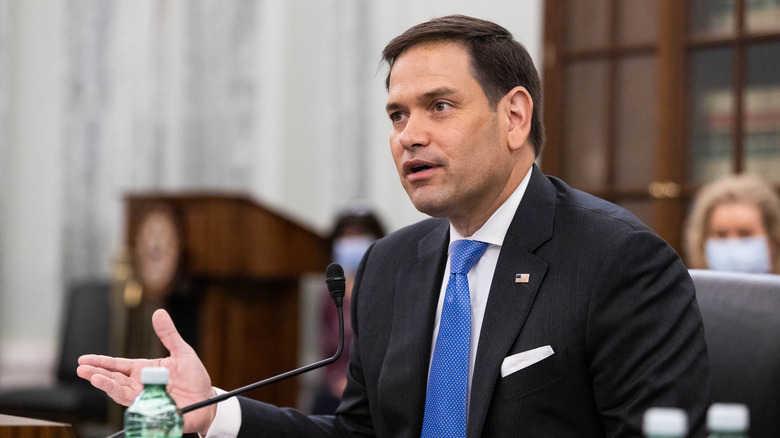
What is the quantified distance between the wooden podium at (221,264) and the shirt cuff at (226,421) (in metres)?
3.12

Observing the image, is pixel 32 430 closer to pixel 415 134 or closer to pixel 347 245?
pixel 415 134

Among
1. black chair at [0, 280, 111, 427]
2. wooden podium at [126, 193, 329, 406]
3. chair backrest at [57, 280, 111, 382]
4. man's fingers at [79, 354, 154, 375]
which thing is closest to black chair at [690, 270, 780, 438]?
man's fingers at [79, 354, 154, 375]

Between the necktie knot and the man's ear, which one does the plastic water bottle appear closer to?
the necktie knot

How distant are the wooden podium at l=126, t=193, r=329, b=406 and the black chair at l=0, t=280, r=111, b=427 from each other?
0.51 m

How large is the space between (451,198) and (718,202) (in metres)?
2.20

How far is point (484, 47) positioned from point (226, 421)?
86cm

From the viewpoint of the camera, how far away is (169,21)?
22.3 ft

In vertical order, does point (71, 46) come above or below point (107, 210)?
above

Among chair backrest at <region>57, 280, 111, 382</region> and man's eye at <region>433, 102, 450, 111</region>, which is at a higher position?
man's eye at <region>433, 102, 450, 111</region>

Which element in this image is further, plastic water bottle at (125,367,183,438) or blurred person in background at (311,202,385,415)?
blurred person in background at (311,202,385,415)

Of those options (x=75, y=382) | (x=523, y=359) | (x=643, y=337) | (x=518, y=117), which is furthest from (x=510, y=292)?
(x=75, y=382)

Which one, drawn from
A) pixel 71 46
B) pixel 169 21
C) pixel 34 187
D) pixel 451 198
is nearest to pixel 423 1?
pixel 169 21

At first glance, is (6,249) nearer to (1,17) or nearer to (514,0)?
(1,17)

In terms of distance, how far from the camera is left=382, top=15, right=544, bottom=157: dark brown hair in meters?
1.97
